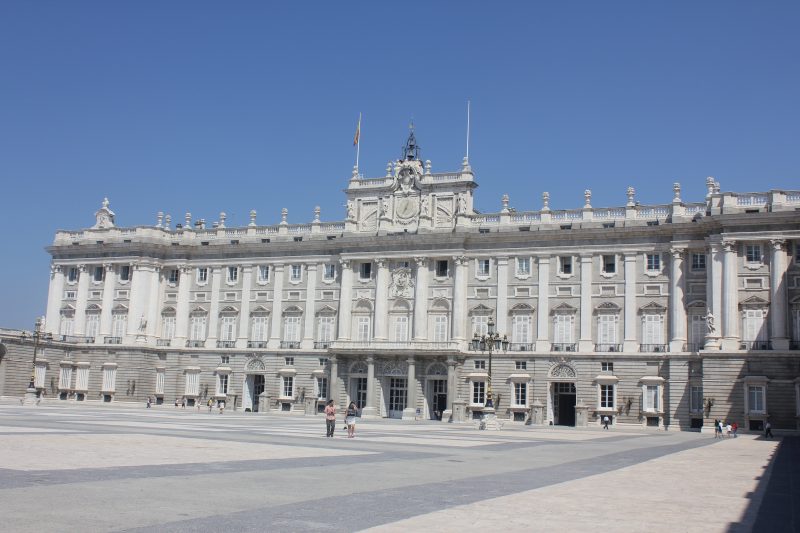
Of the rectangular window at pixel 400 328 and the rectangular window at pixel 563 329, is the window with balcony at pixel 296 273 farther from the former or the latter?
the rectangular window at pixel 563 329

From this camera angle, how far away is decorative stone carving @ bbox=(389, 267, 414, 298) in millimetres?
70000

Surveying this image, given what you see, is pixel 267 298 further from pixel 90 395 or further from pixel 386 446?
pixel 386 446

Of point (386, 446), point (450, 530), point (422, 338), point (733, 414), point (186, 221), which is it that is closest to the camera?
point (450, 530)

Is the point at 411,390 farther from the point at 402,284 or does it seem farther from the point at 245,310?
the point at 245,310

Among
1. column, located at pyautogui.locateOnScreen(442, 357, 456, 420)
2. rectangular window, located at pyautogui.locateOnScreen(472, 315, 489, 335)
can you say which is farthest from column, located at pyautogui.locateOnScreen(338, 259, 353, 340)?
rectangular window, located at pyautogui.locateOnScreen(472, 315, 489, 335)

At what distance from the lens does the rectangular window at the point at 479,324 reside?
220 feet

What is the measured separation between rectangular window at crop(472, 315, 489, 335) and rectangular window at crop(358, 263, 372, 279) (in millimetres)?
10172

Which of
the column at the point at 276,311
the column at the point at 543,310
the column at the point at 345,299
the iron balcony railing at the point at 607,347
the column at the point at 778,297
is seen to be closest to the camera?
the column at the point at 778,297

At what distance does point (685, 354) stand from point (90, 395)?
170 ft

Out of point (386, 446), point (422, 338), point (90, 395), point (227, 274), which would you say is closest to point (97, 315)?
point (90, 395)

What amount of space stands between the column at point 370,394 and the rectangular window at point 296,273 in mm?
11061

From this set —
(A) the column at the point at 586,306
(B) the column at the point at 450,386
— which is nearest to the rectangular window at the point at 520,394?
(B) the column at the point at 450,386

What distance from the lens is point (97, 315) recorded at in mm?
79625

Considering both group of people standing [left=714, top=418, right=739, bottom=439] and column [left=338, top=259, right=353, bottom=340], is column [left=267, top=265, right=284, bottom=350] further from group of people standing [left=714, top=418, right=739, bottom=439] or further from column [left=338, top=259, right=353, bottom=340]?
group of people standing [left=714, top=418, right=739, bottom=439]
